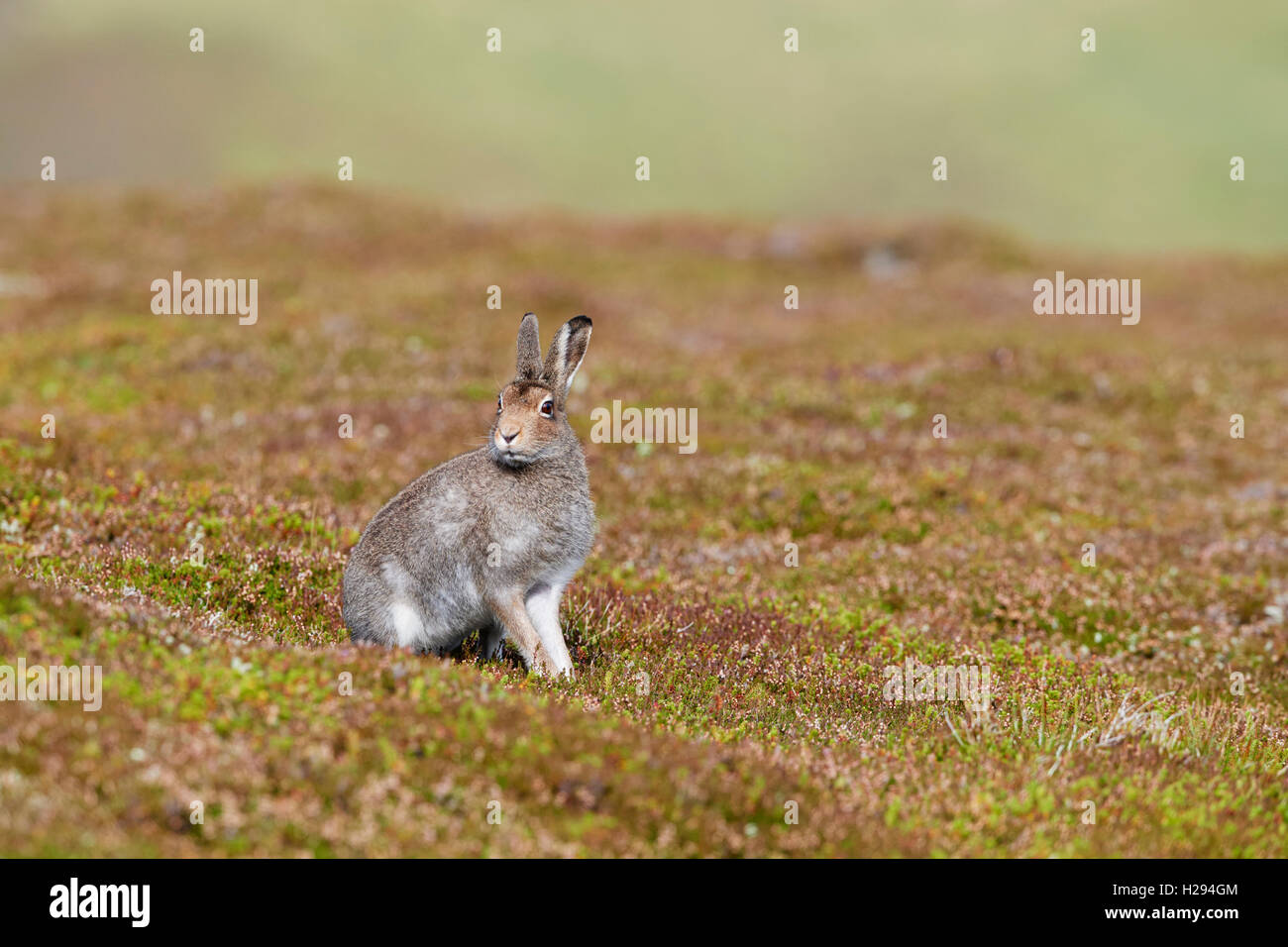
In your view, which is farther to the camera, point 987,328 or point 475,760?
point 987,328

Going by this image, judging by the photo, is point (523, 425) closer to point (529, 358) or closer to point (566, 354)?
point (529, 358)

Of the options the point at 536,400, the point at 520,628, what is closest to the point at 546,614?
the point at 520,628

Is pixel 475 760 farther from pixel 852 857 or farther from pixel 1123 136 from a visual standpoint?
pixel 1123 136

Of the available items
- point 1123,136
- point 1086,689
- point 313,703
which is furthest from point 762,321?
point 1123,136

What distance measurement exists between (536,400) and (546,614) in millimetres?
1780

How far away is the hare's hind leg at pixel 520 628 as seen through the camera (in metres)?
9.05

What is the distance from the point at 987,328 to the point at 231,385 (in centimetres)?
2305

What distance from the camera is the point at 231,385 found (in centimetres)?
2483

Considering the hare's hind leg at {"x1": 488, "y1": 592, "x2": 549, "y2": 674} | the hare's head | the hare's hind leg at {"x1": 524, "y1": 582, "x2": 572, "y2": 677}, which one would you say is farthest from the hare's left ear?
the hare's hind leg at {"x1": 488, "y1": 592, "x2": 549, "y2": 674}

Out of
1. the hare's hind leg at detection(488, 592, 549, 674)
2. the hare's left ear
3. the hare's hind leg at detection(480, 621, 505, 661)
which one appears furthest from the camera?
the hare's hind leg at detection(480, 621, 505, 661)

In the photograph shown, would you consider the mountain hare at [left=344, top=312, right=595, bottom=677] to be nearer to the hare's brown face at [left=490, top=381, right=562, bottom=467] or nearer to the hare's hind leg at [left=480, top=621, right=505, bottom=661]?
the hare's brown face at [left=490, top=381, right=562, bottom=467]

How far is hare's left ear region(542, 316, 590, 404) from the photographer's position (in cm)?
961

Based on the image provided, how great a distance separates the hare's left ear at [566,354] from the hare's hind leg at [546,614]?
163 cm
